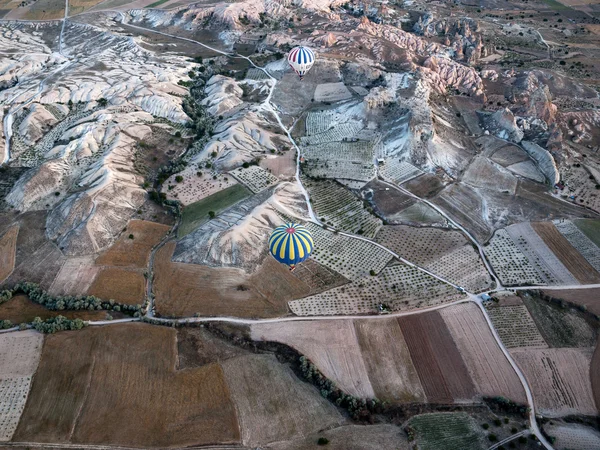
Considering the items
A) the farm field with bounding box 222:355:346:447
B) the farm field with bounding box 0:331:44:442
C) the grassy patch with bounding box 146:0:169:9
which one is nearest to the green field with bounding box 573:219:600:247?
the farm field with bounding box 222:355:346:447

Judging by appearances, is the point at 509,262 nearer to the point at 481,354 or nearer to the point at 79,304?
the point at 481,354

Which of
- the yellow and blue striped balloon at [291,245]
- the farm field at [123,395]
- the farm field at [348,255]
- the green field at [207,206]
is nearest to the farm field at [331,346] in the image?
the yellow and blue striped balloon at [291,245]

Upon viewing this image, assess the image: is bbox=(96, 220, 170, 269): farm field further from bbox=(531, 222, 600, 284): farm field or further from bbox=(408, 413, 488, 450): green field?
bbox=(531, 222, 600, 284): farm field

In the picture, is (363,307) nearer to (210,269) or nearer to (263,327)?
(263,327)

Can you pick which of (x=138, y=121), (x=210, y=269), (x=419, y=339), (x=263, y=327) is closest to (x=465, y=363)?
(x=419, y=339)

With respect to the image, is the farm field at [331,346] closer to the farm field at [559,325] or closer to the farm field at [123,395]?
the farm field at [123,395]
